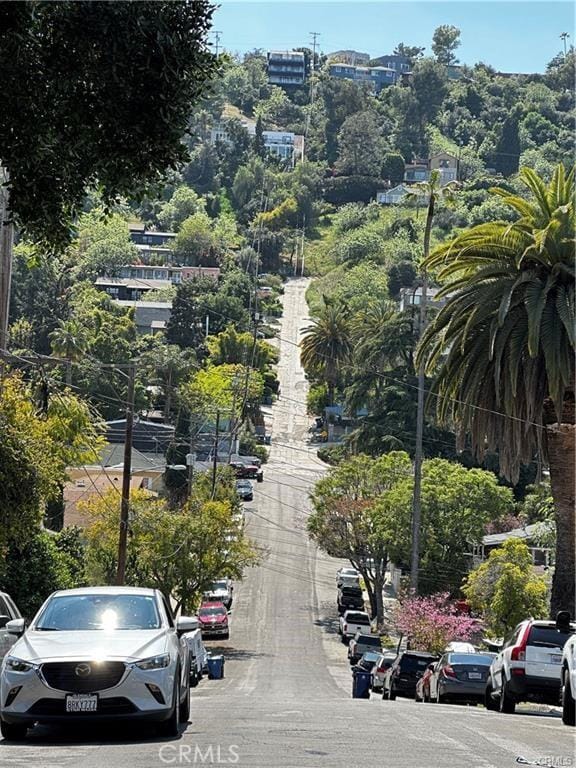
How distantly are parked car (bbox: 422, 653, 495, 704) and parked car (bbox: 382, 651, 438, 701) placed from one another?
481 centimetres

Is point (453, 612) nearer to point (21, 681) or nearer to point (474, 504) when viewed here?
point (474, 504)

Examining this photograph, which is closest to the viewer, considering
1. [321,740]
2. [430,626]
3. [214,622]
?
[321,740]

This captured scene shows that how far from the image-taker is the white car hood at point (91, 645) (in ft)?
44.8

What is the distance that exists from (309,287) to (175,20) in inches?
6723

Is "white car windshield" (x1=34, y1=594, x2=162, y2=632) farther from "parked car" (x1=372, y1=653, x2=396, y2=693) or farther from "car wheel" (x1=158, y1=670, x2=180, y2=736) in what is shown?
"parked car" (x1=372, y1=653, x2=396, y2=693)

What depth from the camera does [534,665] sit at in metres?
19.8

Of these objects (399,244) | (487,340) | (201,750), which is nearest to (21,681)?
(201,750)

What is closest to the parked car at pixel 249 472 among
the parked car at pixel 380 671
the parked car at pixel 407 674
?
the parked car at pixel 380 671

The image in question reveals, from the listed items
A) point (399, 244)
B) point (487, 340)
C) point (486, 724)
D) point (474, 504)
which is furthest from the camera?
point (399, 244)

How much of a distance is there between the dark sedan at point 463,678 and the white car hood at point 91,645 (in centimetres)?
1284

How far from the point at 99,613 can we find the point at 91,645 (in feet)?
3.42

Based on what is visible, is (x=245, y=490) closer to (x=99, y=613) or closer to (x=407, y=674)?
(x=407, y=674)

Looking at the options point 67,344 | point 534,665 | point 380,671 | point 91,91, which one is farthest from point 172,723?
point 67,344

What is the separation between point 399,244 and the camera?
196 metres
